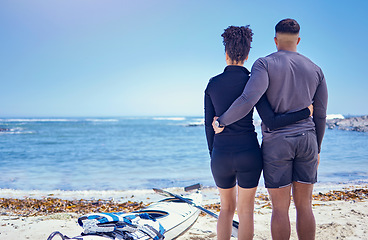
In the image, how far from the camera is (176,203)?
4.55 metres

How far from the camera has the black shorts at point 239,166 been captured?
2.47m

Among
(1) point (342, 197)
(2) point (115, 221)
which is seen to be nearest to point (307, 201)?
(2) point (115, 221)

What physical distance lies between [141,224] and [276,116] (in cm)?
171

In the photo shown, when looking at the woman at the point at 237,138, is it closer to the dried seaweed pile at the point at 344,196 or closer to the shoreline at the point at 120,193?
the shoreline at the point at 120,193

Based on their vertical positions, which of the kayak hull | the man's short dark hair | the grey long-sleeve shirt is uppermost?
the man's short dark hair

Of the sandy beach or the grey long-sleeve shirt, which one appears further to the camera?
the sandy beach

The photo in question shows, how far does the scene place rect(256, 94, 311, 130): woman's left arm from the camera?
2.36 m

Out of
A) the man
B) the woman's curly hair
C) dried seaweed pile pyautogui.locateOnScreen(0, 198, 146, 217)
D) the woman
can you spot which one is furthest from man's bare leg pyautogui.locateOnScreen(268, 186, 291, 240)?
dried seaweed pile pyautogui.locateOnScreen(0, 198, 146, 217)

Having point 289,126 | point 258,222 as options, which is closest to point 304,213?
point 289,126

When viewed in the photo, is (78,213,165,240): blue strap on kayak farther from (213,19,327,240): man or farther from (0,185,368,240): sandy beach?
→ (213,19,327,240): man

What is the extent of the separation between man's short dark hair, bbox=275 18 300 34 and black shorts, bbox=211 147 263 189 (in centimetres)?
103

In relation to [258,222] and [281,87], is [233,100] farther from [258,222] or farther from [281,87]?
[258,222]

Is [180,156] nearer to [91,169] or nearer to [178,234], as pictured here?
[91,169]

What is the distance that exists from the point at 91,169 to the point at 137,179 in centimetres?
257
